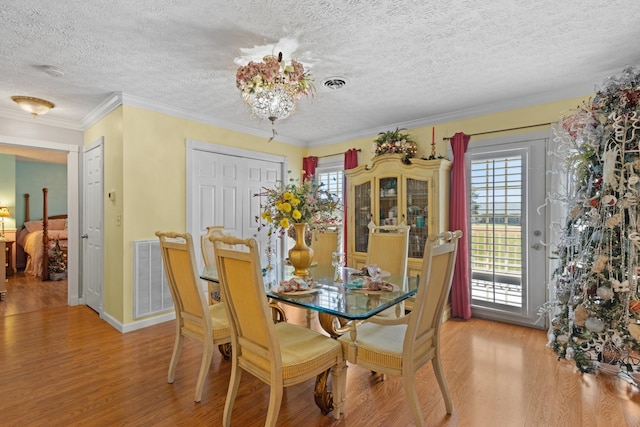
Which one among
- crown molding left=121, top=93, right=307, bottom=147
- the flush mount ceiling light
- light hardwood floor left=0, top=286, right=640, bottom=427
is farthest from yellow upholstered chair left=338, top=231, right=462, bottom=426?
the flush mount ceiling light

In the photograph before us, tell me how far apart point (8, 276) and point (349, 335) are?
723cm

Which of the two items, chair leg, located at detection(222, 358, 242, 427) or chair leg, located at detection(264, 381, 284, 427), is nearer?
chair leg, located at detection(264, 381, 284, 427)

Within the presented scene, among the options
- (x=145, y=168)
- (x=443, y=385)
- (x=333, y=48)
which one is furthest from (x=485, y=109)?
(x=145, y=168)

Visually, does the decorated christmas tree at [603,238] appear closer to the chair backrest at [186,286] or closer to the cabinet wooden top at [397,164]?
the cabinet wooden top at [397,164]

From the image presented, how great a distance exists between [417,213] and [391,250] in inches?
41.2

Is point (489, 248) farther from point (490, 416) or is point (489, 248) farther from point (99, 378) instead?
point (99, 378)

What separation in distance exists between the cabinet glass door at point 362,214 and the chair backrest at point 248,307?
2734 millimetres

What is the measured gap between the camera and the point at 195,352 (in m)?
2.85

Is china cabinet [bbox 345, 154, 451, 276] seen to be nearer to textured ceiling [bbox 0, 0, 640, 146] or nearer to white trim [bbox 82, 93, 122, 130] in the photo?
textured ceiling [bbox 0, 0, 640, 146]

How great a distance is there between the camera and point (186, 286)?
220 centimetres

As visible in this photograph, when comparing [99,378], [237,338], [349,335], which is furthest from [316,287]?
[99,378]

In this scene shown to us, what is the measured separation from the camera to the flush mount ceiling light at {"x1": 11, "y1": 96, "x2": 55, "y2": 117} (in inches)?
130

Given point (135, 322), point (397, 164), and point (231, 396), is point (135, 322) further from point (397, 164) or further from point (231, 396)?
point (397, 164)

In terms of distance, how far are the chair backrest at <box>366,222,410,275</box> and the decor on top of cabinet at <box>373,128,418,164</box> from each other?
129 cm
